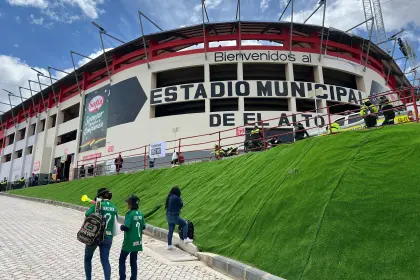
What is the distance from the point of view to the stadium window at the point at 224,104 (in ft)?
85.1

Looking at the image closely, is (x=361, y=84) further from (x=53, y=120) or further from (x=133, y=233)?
(x=53, y=120)

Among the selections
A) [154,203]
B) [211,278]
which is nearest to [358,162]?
[211,278]

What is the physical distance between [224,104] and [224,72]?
2968 millimetres

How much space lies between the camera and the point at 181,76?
27.8 m

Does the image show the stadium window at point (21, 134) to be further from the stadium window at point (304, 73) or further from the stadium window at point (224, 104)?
the stadium window at point (304, 73)

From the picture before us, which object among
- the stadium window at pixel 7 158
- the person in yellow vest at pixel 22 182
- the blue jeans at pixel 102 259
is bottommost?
the blue jeans at pixel 102 259

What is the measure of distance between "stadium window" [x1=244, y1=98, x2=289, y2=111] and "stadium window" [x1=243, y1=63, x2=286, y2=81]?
87.0 inches

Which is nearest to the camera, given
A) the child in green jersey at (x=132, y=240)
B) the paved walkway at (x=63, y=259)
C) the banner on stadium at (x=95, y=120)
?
the child in green jersey at (x=132, y=240)

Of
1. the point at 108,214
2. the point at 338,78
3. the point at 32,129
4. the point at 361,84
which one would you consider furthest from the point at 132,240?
the point at 32,129

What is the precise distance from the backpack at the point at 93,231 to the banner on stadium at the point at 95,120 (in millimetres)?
24153

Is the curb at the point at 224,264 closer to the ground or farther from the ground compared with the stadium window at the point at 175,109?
closer to the ground

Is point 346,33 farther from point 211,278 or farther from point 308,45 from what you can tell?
point 211,278

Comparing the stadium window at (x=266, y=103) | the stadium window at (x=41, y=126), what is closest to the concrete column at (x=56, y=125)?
the stadium window at (x=41, y=126)

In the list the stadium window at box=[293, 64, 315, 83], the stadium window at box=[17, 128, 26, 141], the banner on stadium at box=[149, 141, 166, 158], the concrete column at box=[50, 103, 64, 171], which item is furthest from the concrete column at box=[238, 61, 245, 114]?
the stadium window at box=[17, 128, 26, 141]
